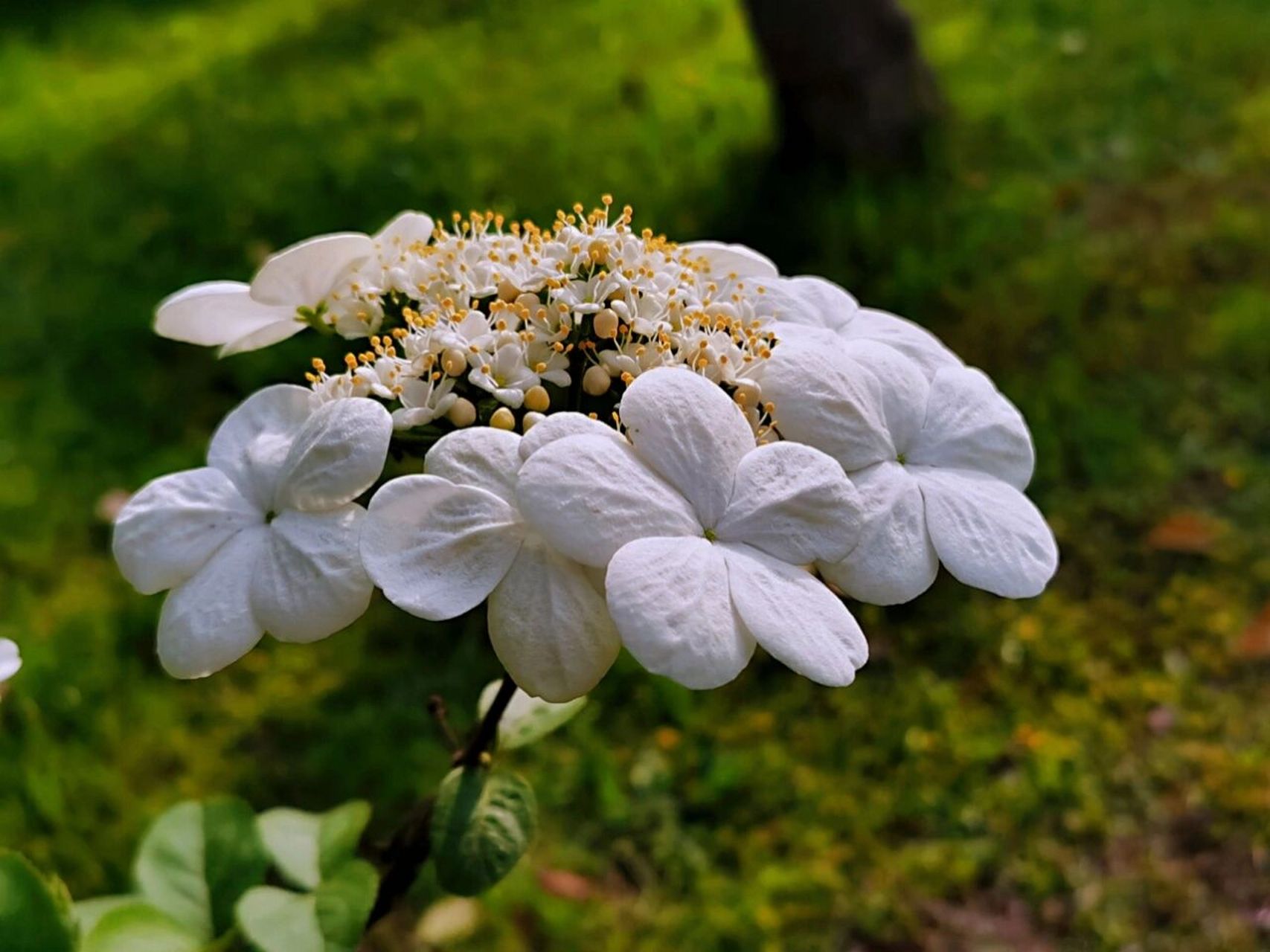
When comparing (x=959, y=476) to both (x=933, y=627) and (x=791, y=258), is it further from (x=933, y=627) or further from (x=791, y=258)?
(x=791, y=258)

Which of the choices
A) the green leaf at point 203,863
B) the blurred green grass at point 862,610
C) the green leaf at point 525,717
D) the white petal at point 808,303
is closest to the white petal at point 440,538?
the white petal at point 808,303

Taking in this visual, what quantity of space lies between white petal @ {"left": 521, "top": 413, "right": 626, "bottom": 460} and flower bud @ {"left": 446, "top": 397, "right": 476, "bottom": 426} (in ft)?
0.30

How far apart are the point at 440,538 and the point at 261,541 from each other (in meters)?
0.18

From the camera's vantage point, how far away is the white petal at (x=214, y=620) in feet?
2.67

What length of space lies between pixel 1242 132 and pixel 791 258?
1639 mm

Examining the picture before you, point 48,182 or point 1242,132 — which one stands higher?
point 48,182

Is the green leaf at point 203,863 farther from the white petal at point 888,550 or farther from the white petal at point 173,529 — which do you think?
the white petal at point 888,550

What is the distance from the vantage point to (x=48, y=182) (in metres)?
3.65

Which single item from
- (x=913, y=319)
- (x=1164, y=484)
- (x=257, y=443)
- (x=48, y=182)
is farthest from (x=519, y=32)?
(x=257, y=443)

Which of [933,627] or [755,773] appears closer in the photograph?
[755,773]

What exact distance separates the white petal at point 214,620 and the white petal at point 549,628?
0.20 meters

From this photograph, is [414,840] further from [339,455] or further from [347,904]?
[339,455]

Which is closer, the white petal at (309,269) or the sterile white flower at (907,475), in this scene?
the sterile white flower at (907,475)

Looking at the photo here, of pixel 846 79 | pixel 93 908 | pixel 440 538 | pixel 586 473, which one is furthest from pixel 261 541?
pixel 846 79
